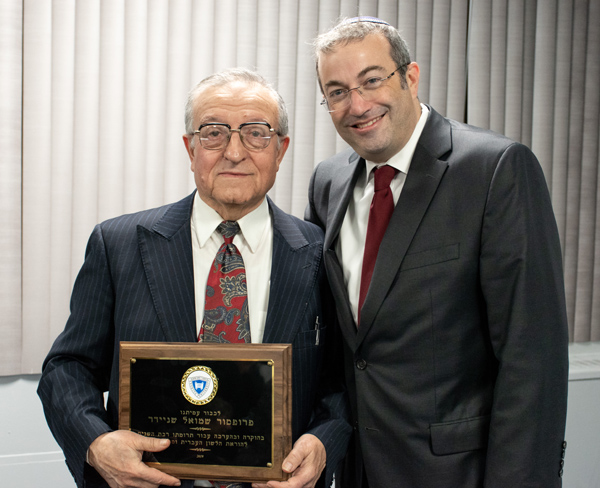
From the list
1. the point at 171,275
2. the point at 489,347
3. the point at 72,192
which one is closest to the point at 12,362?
the point at 72,192

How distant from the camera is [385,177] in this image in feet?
5.07

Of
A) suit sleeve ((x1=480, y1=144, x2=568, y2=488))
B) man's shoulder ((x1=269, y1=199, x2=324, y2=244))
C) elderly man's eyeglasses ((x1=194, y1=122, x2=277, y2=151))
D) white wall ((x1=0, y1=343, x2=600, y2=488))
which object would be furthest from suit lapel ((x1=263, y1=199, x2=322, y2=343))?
white wall ((x1=0, y1=343, x2=600, y2=488))

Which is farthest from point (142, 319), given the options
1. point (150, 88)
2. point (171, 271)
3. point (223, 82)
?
point (150, 88)

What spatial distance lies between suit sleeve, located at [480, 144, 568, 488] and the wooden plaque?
1.80ft

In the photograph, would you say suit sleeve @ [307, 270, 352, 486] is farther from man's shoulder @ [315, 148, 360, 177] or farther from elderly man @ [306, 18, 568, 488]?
man's shoulder @ [315, 148, 360, 177]

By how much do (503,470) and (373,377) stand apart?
37 cm

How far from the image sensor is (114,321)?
1.42 m

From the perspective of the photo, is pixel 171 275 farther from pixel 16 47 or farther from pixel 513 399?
pixel 16 47

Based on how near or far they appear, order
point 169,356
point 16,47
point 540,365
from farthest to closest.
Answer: point 16,47 < point 540,365 < point 169,356

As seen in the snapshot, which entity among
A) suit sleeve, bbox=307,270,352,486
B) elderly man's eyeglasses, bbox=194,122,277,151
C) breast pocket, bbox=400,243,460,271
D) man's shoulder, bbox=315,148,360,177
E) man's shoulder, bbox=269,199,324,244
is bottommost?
suit sleeve, bbox=307,270,352,486

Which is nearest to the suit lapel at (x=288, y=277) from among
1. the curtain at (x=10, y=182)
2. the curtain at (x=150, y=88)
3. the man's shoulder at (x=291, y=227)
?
the man's shoulder at (x=291, y=227)

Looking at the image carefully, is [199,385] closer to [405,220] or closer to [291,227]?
[291,227]

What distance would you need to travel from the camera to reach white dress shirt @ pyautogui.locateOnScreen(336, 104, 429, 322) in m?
1.54

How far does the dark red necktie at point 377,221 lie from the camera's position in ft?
4.90
